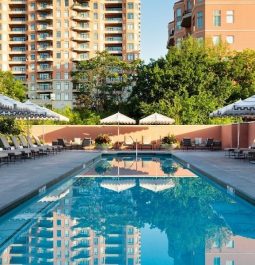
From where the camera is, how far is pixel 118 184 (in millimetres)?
14305

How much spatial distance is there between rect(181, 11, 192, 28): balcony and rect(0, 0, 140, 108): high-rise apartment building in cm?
2973

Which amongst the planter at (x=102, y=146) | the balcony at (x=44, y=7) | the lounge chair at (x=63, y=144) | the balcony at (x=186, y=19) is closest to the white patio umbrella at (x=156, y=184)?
the planter at (x=102, y=146)

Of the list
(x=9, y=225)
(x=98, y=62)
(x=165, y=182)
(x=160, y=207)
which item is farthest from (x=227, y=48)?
(x=9, y=225)

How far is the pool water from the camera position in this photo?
255 inches

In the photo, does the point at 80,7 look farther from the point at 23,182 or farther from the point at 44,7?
the point at 23,182

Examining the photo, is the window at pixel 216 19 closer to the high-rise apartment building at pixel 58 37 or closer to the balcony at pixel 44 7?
the high-rise apartment building at pixel 58 37

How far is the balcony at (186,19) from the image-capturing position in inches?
2164

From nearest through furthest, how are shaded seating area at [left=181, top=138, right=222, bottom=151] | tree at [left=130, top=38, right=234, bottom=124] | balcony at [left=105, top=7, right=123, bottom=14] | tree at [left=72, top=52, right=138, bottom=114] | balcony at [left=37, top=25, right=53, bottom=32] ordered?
shaded seating area at [left=181, top=138, right=222, bottom=151], tree at [left=130, top=38, right=234, bottom=124], tree at [left=72, top=52, right=138, bottom=114], balcony at [left=37, top=25, right=53, bottom=32], balcony at [left=105, top=7, right=123, bottom=14]

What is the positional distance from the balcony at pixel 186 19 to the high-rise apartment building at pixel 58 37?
29.7 metres

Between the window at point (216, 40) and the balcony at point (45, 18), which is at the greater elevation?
the balcony at point (45, 18)

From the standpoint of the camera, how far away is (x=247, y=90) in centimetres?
4322

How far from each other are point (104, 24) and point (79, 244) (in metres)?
84.1

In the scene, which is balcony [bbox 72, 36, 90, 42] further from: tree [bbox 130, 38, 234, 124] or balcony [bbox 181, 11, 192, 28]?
tree [bbox 130, 38, 234, 124]

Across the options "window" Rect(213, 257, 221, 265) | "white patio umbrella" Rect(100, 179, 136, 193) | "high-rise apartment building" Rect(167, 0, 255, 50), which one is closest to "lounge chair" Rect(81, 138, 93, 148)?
"white patio umbrella" Rect(100, 179, 136, 193)
